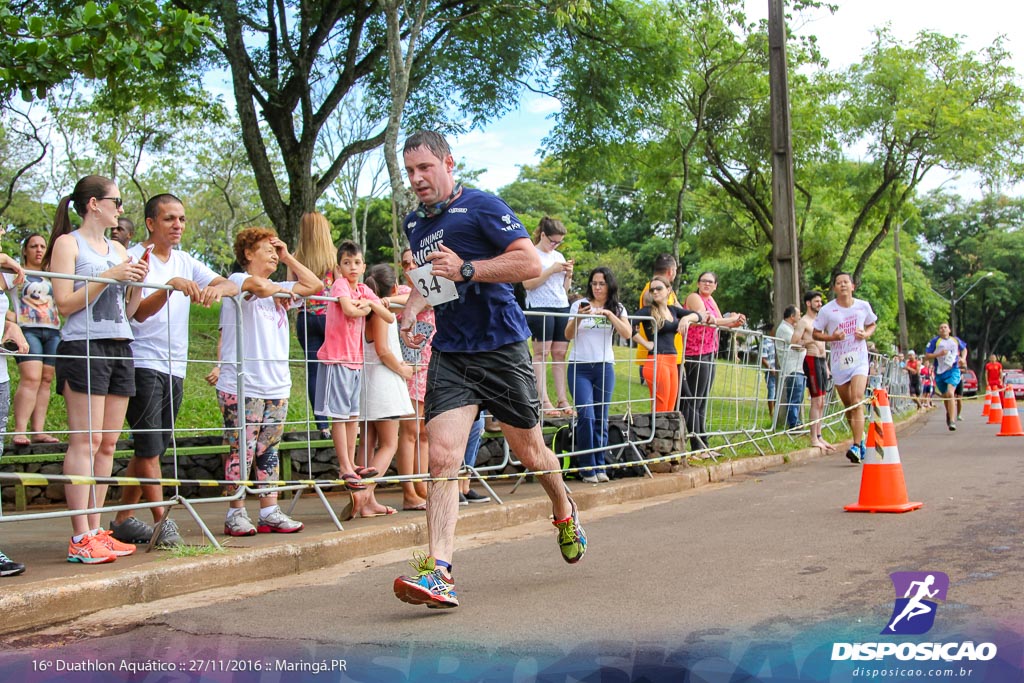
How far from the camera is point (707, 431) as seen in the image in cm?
1132

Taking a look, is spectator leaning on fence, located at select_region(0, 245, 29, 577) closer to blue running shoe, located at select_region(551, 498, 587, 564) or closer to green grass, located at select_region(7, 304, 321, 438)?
blue running shoe, located at select_region(551, 498, 587, 564)

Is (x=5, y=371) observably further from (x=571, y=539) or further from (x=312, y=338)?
(x=312, y=338)

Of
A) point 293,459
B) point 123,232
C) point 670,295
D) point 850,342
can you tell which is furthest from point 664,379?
point 123,232

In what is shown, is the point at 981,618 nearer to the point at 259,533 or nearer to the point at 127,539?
the point at 259,533

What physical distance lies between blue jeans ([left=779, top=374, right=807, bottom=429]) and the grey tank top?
31.1 feet

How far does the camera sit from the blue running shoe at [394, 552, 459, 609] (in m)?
4.47

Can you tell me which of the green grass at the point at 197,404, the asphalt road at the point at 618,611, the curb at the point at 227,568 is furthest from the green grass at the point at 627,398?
the asphalt road at the point at 618,611

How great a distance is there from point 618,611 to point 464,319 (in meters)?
1.49

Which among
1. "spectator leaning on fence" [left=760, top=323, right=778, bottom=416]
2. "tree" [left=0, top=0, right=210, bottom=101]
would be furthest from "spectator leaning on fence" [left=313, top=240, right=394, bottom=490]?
"spectator leaning on fence" [left=760, top=323, right=778, bottom=416]

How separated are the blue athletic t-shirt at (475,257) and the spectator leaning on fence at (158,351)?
5.47 ft

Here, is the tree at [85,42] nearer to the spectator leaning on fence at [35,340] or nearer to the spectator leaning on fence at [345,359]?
the spectator leaning on fence at [35,340]

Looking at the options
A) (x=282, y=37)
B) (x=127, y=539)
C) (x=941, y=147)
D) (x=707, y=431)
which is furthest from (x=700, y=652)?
(x=941, y=147)

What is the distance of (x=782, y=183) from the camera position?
1622 cm

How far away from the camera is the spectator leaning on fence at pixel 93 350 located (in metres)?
5.63
